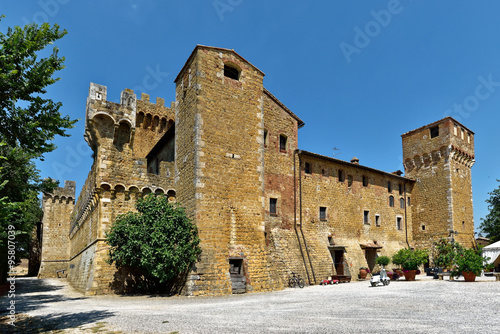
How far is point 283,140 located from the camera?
25469mm

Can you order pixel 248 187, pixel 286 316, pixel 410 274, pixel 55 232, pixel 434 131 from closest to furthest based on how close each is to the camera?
pixel 286 316 < pixel 248 187 < pixel 410 274 < pixel 434 131 < pixel 55 232

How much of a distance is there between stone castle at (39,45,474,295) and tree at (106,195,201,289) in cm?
69

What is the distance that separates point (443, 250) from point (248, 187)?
74.7 feet

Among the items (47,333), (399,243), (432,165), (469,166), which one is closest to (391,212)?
(399,243)

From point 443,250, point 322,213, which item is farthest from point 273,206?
point 443,250

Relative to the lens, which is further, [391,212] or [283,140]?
[391,212]

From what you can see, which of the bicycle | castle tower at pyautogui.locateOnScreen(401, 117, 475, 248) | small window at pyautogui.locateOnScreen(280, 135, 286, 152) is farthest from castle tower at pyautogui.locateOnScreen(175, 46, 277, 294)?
castle tower at pyautogui.locateOnScreen(401, 117, 475, 248)

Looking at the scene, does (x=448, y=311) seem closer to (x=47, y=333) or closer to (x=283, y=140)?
(x=47, y=333)

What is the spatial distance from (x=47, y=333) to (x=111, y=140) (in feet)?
39.4

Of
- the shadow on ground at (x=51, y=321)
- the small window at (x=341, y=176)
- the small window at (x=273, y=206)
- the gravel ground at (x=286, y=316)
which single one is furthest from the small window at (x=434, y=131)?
the shadow on ground at (x=51, y=321)

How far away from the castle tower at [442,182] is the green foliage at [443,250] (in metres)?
0.61

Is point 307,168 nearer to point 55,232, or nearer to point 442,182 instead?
point 442,182

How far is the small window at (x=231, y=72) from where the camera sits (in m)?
20.0

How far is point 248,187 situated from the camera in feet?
61.7
